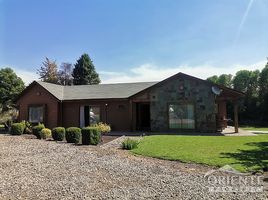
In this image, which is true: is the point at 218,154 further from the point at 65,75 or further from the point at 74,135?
the point at 65,75

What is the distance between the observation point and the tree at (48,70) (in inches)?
2206

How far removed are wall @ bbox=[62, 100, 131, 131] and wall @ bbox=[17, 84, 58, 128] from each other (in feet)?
4.25


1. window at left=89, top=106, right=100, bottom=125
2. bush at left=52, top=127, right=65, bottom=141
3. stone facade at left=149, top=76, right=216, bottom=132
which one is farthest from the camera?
window at left=89, top=106, right=100, bottom=125

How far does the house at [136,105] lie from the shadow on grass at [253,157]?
27.1 ft

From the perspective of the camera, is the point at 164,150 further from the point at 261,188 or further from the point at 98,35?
the point at 98,35

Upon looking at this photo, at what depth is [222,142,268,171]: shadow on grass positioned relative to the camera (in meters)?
8.99

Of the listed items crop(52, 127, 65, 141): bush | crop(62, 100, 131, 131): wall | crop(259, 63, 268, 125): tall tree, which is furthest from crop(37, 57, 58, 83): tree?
crop(52, 127, 65, 141): bush

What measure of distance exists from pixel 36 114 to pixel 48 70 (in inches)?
1296

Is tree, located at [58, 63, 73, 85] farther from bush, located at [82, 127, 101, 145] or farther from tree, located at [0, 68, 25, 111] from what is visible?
bush, located at [82, 127, 101, 145]

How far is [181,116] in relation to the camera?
845 inches

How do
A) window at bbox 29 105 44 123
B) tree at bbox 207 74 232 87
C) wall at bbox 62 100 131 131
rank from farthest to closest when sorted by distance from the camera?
tree at bbox 207 74 232 87 → window at bbox 29 105 44 123 → wall at bbox 62 100 131 131

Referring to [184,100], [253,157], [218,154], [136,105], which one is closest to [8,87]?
[136,105]

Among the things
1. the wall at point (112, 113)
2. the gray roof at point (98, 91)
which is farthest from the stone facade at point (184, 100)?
the gray roof at point (98, 91)

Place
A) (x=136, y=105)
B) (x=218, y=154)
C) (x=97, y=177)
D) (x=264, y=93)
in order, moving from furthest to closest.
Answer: (x=264, y=93) → (x=136, y=105) → (x=218, y=154) → (x=97, y=177)
